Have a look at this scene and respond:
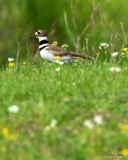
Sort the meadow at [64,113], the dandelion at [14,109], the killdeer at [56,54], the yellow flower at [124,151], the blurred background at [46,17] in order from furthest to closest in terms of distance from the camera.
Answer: the blurred background at [46,17], the killdeer at [56,54], the dandelion at [14,109], the meadow at [64,113], the yellow flower at [124,151]

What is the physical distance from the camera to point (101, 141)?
5.46 m

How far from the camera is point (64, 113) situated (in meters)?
5.99

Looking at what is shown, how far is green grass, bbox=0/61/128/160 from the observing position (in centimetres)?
534

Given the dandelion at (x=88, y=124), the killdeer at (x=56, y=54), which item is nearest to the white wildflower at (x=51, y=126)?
the dandelion at (x=88, y=124)

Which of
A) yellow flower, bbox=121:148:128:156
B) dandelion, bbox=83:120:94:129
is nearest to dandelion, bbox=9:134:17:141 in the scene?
dandelion, bbox=83:120:94:129

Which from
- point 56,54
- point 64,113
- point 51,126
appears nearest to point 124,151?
point 51,126

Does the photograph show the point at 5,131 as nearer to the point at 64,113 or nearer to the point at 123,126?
the point at 64,113

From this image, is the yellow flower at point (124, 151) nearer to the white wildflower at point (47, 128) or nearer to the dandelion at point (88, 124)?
the dandelion at point (88, 124)

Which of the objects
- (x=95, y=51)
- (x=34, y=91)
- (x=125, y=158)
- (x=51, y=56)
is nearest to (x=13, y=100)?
(x=34, y=91)

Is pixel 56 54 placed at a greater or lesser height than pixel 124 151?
greater

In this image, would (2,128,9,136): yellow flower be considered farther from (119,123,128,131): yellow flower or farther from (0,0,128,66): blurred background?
(0,0,128,66): blurred background

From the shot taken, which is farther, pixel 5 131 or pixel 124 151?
pixel 5 131

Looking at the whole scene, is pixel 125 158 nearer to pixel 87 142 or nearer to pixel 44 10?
pixel 87 142

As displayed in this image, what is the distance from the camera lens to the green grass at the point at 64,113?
534 cm
